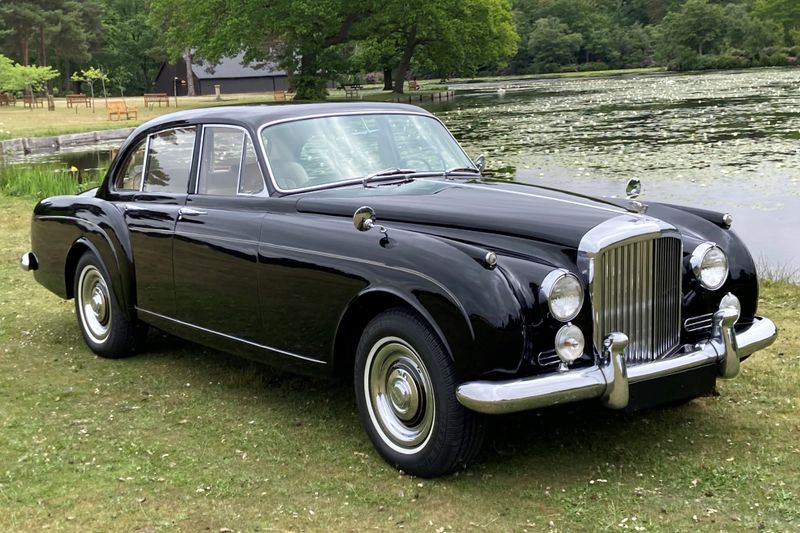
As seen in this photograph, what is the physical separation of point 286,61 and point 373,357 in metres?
50.6

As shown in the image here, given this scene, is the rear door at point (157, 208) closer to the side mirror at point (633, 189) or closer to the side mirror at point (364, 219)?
the side mirror at point (364, 219)

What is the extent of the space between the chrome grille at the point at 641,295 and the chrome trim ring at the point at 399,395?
0.80 meters

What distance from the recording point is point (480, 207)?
4316mm

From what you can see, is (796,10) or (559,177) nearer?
(559,177)

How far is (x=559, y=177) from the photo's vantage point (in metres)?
17.2

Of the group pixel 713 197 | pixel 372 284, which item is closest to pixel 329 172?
pixel 372 284

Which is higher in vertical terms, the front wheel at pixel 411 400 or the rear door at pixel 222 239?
the rear door at pixel 222 239

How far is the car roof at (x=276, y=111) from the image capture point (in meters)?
5.16

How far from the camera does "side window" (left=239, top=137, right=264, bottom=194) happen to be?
499 cm

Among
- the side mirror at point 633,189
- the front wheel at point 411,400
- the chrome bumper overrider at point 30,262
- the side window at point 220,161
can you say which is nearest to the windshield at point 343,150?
the side window at point 220,161

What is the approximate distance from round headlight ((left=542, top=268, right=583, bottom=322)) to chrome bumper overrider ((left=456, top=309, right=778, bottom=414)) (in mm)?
213

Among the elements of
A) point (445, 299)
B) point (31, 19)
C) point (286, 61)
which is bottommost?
point (445, 299)

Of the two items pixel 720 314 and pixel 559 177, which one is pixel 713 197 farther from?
pixel 720 314

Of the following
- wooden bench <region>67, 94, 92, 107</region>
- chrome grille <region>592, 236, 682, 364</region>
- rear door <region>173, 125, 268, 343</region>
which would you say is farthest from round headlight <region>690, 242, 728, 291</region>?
wooden bench <region>67, 94, 92, 107</region>
